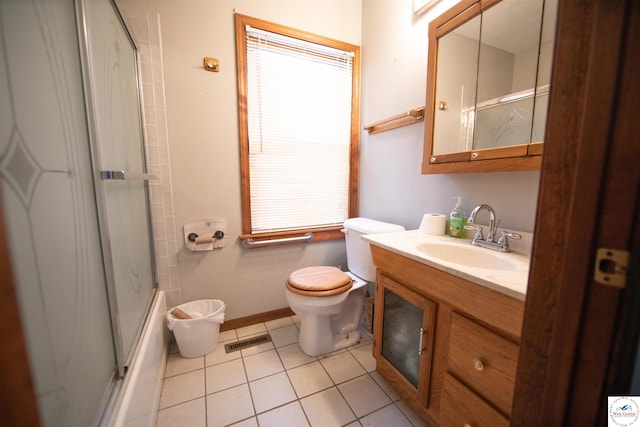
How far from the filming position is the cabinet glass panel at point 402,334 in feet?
3.64

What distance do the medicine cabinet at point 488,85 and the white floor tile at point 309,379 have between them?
1305mm

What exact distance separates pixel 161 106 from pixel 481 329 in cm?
195

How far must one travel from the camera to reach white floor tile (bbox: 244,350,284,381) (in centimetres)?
142

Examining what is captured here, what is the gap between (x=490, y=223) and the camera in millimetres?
1102

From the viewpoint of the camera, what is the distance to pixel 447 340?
93cm

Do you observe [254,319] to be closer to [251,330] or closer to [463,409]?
[251,330]

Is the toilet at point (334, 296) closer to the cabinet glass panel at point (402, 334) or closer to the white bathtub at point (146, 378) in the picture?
the cabinet glass panel at point (402, 334)

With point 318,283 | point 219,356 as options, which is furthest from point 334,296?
point 219,356

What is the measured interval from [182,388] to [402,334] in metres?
1.20

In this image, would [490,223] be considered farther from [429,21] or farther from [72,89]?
[72,89]

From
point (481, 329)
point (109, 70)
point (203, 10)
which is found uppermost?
point (203, 10)

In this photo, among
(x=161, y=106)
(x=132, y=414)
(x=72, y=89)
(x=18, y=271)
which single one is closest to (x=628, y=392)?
(x=18, y=271)

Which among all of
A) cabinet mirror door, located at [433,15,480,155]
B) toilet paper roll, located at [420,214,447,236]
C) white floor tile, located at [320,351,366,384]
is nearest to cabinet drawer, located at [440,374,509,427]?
white floor tile, located at [320,351,366,384]

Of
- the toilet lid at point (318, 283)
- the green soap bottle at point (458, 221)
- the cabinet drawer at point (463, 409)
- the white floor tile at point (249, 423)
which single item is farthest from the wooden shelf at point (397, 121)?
the white floor tile at point (249, 423)
